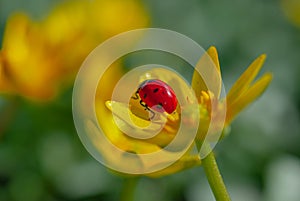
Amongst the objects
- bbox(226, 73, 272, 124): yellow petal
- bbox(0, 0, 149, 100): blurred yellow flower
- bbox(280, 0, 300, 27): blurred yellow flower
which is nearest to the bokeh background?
bbox(0, 0, 149, 100): blurred yellow flower

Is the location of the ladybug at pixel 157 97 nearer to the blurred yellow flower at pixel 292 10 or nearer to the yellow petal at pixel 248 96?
the yellow petal at pixel 248 96

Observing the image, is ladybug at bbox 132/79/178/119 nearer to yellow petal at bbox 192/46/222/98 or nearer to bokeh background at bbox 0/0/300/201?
yellow petal at bbox 192/46/222/98

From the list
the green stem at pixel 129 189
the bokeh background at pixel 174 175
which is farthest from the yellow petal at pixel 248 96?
the bokeh background at pixel 174 175

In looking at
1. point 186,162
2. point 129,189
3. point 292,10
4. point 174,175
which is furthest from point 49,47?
point 292,10

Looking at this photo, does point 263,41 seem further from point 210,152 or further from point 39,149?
point 210,152

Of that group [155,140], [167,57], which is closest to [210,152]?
[155,140]

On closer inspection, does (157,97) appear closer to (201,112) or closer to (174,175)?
(201,112)

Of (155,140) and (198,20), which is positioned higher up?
(198,20)
